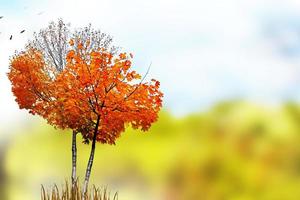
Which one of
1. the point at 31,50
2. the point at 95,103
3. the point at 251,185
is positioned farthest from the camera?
the point at 251,185

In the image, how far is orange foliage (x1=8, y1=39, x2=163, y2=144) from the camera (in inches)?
369

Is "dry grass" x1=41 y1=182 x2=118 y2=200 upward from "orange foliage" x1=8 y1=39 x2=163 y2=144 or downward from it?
downward

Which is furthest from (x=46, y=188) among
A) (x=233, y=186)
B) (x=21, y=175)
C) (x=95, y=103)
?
(x=233, y=186)

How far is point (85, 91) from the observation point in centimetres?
941

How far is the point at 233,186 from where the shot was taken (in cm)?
1155

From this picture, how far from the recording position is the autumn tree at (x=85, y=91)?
9383 millimetres

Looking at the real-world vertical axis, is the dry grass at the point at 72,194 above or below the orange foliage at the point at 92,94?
below

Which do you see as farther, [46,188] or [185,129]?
[185,129]

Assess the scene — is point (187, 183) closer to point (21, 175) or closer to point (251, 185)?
point (251, 185)

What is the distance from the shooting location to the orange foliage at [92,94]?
938cm

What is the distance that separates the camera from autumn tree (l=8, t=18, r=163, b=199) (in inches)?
369

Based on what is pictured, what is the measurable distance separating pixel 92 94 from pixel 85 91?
93 millimetres

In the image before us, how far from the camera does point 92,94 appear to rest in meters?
9.37

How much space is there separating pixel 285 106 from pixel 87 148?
274 centimetres
